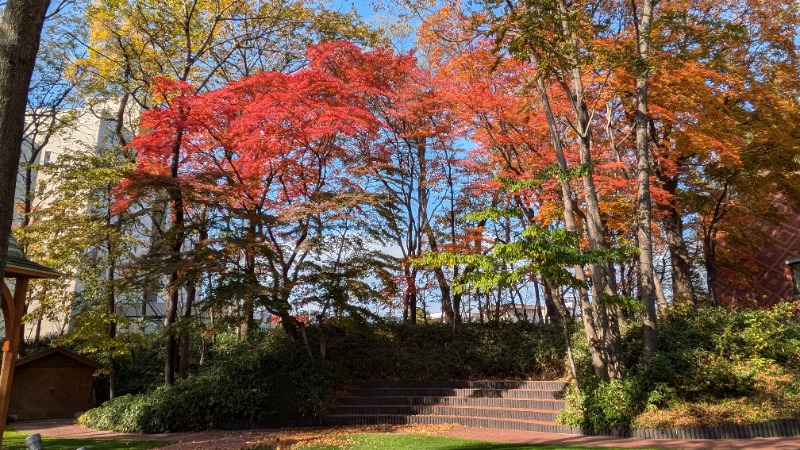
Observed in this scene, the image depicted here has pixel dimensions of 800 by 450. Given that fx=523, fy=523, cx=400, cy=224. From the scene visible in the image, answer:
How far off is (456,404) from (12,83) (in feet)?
33.7

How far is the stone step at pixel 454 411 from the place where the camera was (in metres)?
10.4

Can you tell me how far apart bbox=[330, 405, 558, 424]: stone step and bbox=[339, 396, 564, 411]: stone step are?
0.21 metres

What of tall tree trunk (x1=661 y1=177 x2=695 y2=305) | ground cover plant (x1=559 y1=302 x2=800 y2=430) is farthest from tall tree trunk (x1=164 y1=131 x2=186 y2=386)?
tall tree trunk (x1=661 y1=177 x2=695 y2=305)

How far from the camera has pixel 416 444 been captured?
8.38 metres

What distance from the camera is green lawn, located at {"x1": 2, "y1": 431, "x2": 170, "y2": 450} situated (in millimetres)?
9211

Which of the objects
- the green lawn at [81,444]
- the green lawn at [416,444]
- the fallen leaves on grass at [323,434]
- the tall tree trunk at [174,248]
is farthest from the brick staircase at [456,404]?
the tall tree trunk at [174,248]

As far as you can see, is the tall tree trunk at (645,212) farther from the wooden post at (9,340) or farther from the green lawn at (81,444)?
the wooden post at (9,340)

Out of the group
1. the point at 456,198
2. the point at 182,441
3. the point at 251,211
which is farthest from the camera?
the point at 456,198

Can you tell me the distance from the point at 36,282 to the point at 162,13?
29.5 ft

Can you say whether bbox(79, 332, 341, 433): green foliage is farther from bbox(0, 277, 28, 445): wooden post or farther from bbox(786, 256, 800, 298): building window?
bbox(786, 256, 800, 298): building window

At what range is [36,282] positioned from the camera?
52.4 feet

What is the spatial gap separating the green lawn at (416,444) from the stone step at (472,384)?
323 centimetres

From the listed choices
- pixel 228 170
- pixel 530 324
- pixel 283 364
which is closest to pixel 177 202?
pixel 228 170

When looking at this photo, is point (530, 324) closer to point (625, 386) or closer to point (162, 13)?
point (625, 386)
